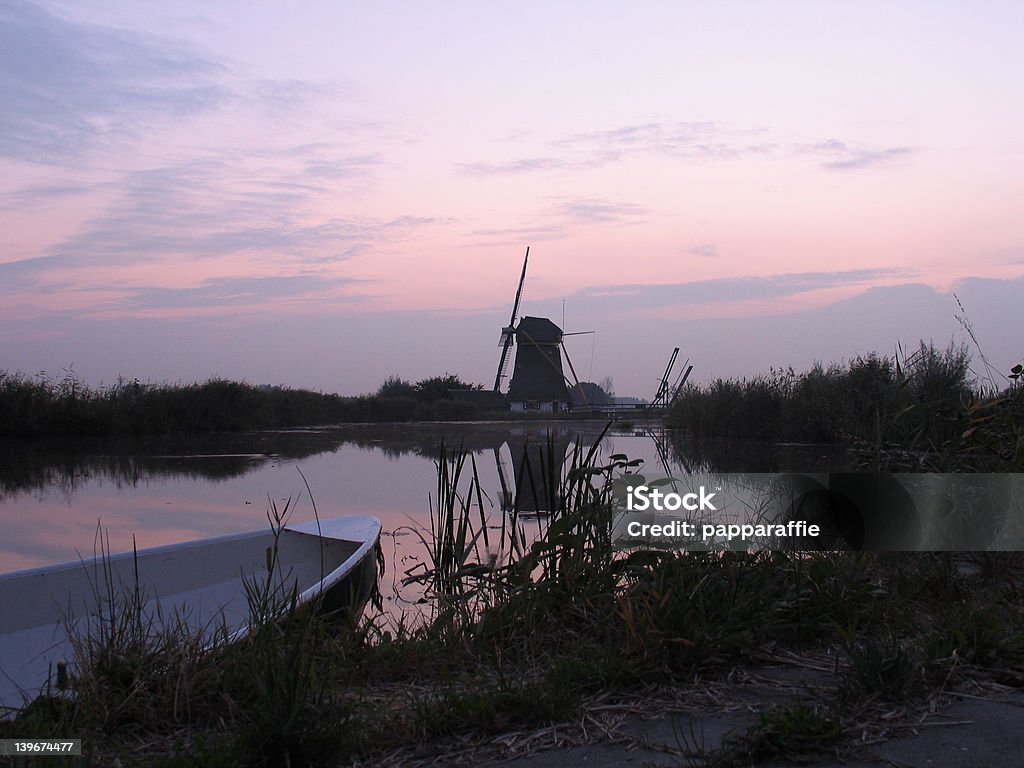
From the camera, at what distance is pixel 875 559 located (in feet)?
15.3

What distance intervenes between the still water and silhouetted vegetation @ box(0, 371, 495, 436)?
1.85m

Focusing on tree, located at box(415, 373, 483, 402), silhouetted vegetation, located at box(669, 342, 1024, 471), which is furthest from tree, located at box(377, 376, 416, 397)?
silhouetted vegetation, located at box(669, 342, 1024, 471)

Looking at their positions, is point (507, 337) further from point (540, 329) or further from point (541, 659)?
point (541, 659)

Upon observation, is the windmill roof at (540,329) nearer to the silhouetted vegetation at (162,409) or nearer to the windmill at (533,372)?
the windmill at (533,372)

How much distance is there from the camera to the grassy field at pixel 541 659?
2500mm

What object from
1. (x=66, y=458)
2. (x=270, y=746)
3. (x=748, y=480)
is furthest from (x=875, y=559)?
(x=66, y=458)

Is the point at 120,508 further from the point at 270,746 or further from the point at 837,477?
the point at 270,746

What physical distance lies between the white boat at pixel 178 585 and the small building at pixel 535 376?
43.7 metres

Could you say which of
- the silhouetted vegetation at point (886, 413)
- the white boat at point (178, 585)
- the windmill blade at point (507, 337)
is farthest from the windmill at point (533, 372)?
the white boat at point (178, 585)

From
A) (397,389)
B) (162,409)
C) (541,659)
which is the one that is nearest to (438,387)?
(397,389)

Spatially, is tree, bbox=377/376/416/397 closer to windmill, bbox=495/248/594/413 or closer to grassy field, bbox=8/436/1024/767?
windmill, bbox=495/248/594/413

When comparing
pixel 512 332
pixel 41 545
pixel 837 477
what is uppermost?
pixel 512 332

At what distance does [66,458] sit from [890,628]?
16.1 m
